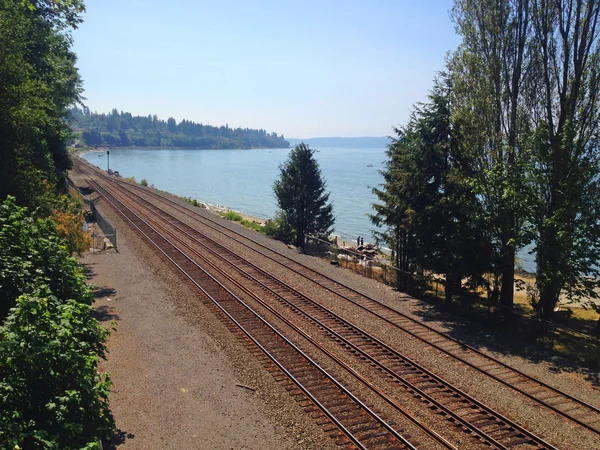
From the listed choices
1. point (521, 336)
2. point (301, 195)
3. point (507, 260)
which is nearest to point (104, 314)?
point (521, 336)

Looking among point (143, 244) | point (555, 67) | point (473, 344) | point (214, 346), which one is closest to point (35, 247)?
point (214, 346)

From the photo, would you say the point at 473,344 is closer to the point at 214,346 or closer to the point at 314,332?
the point at 314,332

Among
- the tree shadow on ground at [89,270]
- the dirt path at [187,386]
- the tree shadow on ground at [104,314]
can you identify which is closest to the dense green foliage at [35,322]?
the dirt path at [187,386]

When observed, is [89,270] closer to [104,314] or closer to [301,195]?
[104,314]

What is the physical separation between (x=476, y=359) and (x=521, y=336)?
11.7 ft

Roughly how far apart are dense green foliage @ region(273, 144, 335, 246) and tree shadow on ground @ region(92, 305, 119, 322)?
64.3ft

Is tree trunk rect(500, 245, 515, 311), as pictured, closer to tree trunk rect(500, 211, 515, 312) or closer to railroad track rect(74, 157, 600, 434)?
tree trunk rect(500, 211, 515, 312)

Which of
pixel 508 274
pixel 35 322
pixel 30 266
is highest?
pixel 30 266

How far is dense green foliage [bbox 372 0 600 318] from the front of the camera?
16.8 meters

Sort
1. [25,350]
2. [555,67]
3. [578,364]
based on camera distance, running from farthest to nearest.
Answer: [555,67]
[578,364]
[25,350]

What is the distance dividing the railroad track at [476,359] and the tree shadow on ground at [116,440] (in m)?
9.38

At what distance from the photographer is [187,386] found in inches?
507

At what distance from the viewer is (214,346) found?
611 inches

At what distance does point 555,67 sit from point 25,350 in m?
20.3
